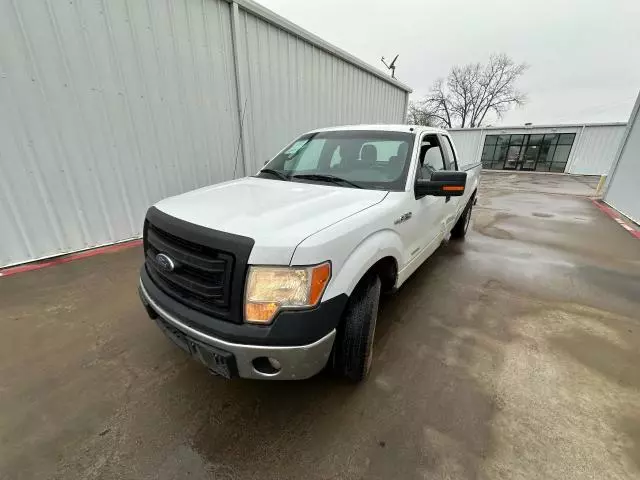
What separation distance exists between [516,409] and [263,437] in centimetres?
155

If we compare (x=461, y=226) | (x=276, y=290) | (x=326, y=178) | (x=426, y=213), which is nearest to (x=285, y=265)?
(x=276, y=290)

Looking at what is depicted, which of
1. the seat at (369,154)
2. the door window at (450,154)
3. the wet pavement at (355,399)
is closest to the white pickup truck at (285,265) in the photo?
the seat at (369,154)

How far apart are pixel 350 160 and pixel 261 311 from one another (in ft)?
5.73

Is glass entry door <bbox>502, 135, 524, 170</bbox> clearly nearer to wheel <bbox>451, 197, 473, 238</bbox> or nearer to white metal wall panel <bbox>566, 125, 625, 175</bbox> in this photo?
white metal wall panel <bbox>566, 125, 625, 175</bbox>

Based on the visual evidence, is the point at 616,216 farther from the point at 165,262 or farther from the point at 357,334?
the point at 165,262

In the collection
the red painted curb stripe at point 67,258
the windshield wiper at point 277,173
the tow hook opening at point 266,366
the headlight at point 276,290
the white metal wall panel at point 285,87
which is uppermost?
the white metal wall panel at point 285,87

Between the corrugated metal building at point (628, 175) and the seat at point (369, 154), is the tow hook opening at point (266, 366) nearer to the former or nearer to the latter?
the seat at point (369, 154)

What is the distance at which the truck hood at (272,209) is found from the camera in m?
1.33

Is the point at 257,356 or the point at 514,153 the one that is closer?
the point at 257,356

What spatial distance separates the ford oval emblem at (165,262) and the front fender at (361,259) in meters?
0.88

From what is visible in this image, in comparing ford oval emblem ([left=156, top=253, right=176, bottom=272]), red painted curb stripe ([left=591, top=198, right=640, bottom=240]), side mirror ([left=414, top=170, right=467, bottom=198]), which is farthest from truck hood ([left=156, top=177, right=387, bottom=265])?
red painted curb stripe ([left=591, top=198, right=640, bottom=240])

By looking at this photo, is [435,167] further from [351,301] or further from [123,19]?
[123,19]

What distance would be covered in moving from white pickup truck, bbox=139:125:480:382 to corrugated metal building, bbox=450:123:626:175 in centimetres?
2212

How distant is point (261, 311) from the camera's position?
1.35 m
